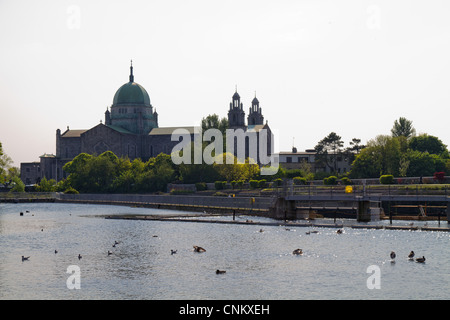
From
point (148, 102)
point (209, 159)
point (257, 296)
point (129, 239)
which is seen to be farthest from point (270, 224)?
point (148, 102)

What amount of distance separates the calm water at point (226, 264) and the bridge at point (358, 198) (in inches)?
216

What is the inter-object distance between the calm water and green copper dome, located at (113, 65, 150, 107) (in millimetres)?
124093

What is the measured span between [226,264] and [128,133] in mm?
141583

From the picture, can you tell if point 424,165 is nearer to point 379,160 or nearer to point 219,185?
point 379,160

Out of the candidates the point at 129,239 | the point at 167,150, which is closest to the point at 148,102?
the point at 167,150

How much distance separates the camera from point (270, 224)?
64.6 meters

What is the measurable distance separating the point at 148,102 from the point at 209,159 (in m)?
70.2

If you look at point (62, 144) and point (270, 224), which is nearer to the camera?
point (270, 224)

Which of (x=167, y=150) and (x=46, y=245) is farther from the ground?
(x=167, y=150)

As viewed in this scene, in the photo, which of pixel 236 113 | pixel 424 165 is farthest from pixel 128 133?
pixel 424 165

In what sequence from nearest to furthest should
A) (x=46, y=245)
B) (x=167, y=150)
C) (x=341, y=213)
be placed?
(x=46, y=245) → (x=341, y=213) → (x=167, y=150)
